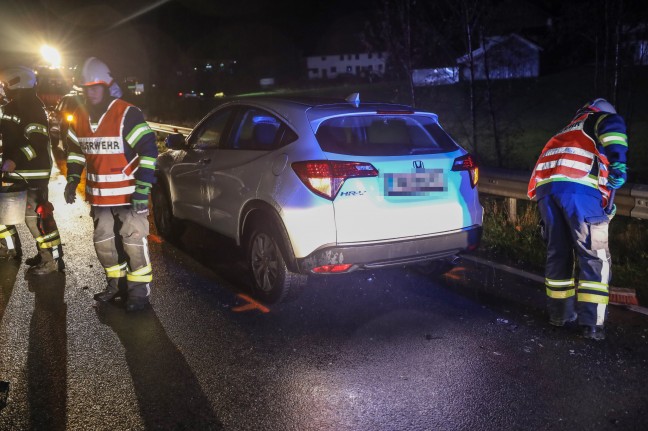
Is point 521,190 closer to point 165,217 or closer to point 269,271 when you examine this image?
point 269,271

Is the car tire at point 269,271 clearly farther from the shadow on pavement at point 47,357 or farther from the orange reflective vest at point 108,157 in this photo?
the shadow on pavement at point 47,357

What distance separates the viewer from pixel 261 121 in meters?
5.38

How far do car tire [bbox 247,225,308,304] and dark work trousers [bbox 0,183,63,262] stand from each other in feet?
7.45

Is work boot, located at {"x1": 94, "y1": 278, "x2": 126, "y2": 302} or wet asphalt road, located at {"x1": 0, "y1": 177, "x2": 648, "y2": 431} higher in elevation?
work boot, located at {"x1": 94, "y1": 278, "x2": 126, "y2": 302}

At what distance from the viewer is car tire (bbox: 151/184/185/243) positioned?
23.5 feet

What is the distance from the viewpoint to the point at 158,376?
151 inches

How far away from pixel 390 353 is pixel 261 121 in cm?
242

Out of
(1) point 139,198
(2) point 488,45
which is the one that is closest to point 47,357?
(1) point 139,198

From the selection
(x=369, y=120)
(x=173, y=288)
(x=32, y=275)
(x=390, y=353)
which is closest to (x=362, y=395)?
(x=390, y=353)

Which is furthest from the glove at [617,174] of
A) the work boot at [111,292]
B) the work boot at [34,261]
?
the work boot at [34,261]

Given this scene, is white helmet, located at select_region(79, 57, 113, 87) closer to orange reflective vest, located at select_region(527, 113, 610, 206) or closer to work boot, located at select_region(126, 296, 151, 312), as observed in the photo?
work boot, located at select_region(126, 296, 151, 312)

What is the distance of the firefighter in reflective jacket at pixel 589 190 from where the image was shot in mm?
4129

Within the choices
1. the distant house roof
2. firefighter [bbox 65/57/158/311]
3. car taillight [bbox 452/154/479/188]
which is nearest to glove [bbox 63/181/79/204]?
firefighter [bbox 65/57/158/311]

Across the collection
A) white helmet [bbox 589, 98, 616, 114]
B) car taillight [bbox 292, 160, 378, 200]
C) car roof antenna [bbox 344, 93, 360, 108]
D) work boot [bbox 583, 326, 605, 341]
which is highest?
car roof antenna [bbox 344, 93, 360, 108]
